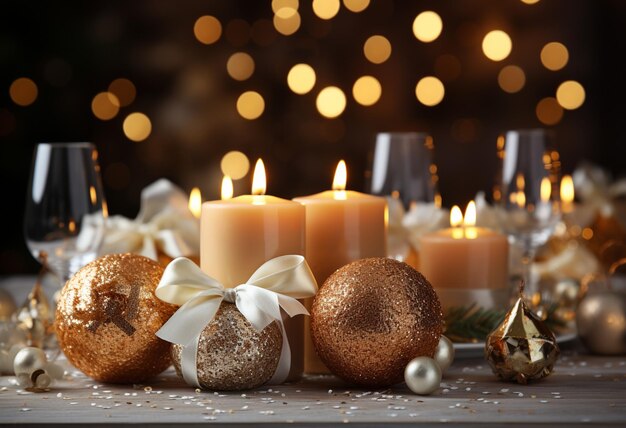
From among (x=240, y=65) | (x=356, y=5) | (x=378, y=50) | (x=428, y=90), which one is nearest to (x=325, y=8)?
(x=356, y=5)

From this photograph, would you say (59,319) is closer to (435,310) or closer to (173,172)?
(435,310)

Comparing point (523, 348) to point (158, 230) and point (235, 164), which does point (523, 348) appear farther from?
point (235, 164)

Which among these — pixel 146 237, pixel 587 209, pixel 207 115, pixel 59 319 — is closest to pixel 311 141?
pixel 207 115

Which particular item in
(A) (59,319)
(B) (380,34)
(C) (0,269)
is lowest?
(C) (0,269)

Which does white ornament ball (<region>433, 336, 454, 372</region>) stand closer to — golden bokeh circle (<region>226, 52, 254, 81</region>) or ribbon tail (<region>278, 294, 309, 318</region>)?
ribbon tail (<region>278, 294, 309, 318</region>)

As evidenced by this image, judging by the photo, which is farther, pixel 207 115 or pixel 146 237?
pixel 207 115

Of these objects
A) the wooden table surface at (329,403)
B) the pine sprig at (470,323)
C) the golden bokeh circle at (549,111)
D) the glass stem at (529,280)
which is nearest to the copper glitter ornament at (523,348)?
the wooden table surface at (329,403)

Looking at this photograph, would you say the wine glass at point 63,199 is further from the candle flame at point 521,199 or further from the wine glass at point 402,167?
the candle flame at point 521,199
